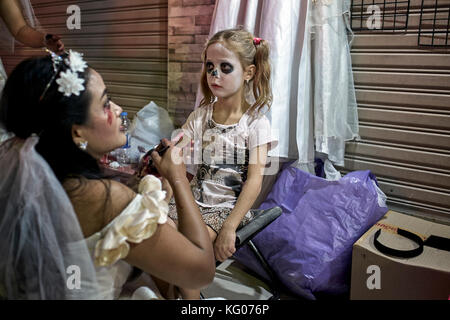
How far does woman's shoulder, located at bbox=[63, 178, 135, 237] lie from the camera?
796 millimetres

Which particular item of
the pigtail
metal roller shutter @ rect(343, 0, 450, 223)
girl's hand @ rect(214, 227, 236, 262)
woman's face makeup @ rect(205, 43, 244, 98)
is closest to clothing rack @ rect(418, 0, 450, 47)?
metal roller shutter @ rect(343, 0, 450, 223)

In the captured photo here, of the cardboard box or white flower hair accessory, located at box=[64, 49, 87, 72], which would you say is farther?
the cardboard box

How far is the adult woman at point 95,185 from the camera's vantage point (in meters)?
0.72

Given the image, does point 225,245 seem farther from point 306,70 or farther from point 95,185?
point 306,70

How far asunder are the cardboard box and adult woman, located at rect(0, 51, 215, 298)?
1.03 metres

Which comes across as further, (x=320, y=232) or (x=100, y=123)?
(x=320, y=232)

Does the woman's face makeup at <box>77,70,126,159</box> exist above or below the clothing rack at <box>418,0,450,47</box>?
below

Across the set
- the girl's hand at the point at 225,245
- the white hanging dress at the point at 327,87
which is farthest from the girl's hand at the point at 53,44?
the white hanging dress at the point at 327,87

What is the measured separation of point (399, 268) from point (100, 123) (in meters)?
1.37

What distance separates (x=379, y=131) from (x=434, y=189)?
0.42 metres

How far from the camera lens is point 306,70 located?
6.89ft

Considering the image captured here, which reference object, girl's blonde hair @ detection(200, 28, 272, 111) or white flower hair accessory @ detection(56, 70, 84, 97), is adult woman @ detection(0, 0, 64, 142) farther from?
girl's blonde hair @ detection(200, 28, 272, 111)

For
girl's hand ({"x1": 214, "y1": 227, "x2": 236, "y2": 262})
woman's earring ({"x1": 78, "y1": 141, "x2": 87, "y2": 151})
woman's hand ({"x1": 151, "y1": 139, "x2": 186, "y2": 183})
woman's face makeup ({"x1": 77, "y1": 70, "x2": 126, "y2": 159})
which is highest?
woman's face makeup ({"x1": 77, "y1": 70, "x2": 126, "y2": 159})

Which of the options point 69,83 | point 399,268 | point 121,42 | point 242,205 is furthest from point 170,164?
point 399,268
